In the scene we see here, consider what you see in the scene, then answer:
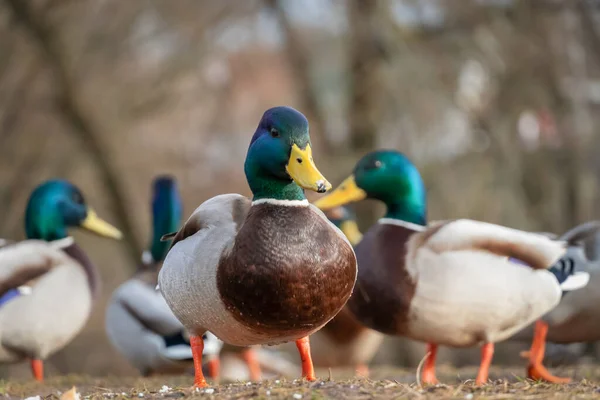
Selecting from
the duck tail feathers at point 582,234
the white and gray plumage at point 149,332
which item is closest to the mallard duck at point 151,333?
the white and gray plumage at point 149,332

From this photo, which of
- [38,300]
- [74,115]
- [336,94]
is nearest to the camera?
[38,300]

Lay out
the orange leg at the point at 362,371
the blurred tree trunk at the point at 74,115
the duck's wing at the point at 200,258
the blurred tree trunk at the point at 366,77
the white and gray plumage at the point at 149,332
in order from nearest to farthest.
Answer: the duck's wing at the point at 200,258
the orange leg at the point at 362,371
the white and gray plumage at the point at 149,332
the blurred tree trunk at the point at 74,115
the blurred tree trunk at the point at 366,77

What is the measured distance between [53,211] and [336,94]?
6606mm

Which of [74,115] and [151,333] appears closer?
[151,333]

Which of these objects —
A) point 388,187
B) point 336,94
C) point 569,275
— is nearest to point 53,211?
point 388,187

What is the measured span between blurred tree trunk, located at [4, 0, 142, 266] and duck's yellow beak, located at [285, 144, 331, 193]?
766 centimetres

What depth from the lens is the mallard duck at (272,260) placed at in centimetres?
358

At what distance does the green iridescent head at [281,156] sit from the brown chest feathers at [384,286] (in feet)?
4.60

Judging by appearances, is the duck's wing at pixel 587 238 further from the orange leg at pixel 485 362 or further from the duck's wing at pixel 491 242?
the orange leg at pixel 485 362

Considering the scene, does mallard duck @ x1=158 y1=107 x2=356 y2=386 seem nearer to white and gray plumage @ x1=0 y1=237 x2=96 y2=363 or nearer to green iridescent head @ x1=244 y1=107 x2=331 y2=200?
green iridescent head @ x1=244 y1=107 x2=331 y2=200

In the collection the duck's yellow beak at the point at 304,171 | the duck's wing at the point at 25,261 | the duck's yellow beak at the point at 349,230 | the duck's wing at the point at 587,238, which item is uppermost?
the duck's yellow beak at the point at 304,171

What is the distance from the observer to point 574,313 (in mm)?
5672

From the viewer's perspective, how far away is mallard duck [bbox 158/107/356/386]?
3.58 m

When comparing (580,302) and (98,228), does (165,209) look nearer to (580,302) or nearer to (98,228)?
(98,228)
